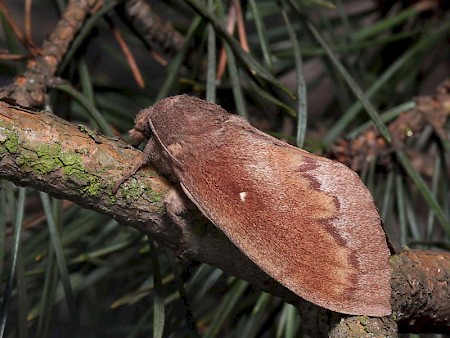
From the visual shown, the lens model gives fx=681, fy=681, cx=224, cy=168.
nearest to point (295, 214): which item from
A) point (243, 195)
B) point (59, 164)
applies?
point (243, 195)

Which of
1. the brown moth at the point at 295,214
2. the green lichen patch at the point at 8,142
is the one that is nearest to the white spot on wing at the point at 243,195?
the brown moth at the point at 295,214

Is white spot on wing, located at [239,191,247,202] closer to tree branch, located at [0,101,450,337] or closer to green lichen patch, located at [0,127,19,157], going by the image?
tree branch, located at [0,101,450,337]

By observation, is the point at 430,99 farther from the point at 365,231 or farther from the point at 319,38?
the point at 365,231

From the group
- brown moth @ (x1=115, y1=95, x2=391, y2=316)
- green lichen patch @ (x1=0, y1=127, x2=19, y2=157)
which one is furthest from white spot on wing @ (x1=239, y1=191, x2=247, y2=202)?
green lichen patch @ (x1=0, y1=127, x2=19, y2=157)

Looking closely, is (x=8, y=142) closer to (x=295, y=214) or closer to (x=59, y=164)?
(x=59, y=164)

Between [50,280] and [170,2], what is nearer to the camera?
[50,280]

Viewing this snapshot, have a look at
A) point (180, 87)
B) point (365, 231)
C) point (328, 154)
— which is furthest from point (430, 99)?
point (365, 231)
